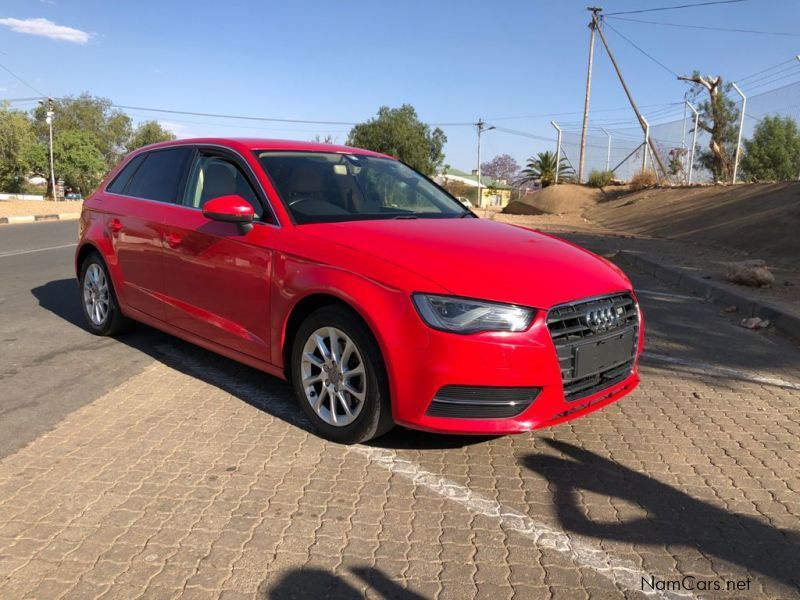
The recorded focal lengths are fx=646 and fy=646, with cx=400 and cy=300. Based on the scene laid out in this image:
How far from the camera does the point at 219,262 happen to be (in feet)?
13.5

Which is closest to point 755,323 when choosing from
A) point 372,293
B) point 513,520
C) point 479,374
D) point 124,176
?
point 479,374

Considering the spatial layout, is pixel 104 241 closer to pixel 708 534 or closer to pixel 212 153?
pixel 212 153

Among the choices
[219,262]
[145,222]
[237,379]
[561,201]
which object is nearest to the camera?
[219,262]

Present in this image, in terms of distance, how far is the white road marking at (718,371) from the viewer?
4.96 meters

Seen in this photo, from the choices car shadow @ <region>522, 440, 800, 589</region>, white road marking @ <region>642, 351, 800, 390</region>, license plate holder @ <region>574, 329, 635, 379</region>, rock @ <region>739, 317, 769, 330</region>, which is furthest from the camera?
rock @ <region>739, 317, 769, 330</region>

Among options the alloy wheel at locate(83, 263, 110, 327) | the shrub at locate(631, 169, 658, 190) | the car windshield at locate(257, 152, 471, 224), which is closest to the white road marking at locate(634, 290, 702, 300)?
the car windshield at locate(257, 152, 471, 224)

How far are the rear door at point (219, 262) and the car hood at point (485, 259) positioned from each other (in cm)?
41

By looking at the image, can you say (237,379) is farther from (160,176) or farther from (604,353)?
(604,353)

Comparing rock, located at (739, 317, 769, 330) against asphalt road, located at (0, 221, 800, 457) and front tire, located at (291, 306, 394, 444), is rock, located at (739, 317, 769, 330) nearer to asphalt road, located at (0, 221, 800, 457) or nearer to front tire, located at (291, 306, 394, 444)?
asphalt road, located at (0, 221, 800, 457)

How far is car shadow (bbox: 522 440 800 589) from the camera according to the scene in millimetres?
2611

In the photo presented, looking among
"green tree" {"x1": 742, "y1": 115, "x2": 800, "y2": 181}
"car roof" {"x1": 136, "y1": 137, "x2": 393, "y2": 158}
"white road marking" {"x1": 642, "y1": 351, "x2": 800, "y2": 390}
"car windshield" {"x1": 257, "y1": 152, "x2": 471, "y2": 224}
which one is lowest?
"white road marking" {"x1": 642, "y1": 351, "x2": 800, "y2": 390}

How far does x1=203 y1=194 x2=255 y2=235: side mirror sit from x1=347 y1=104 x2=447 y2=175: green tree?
176 ft

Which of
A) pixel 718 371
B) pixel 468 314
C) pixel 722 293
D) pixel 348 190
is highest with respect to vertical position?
pixel 348 190

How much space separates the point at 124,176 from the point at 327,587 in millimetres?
4441
